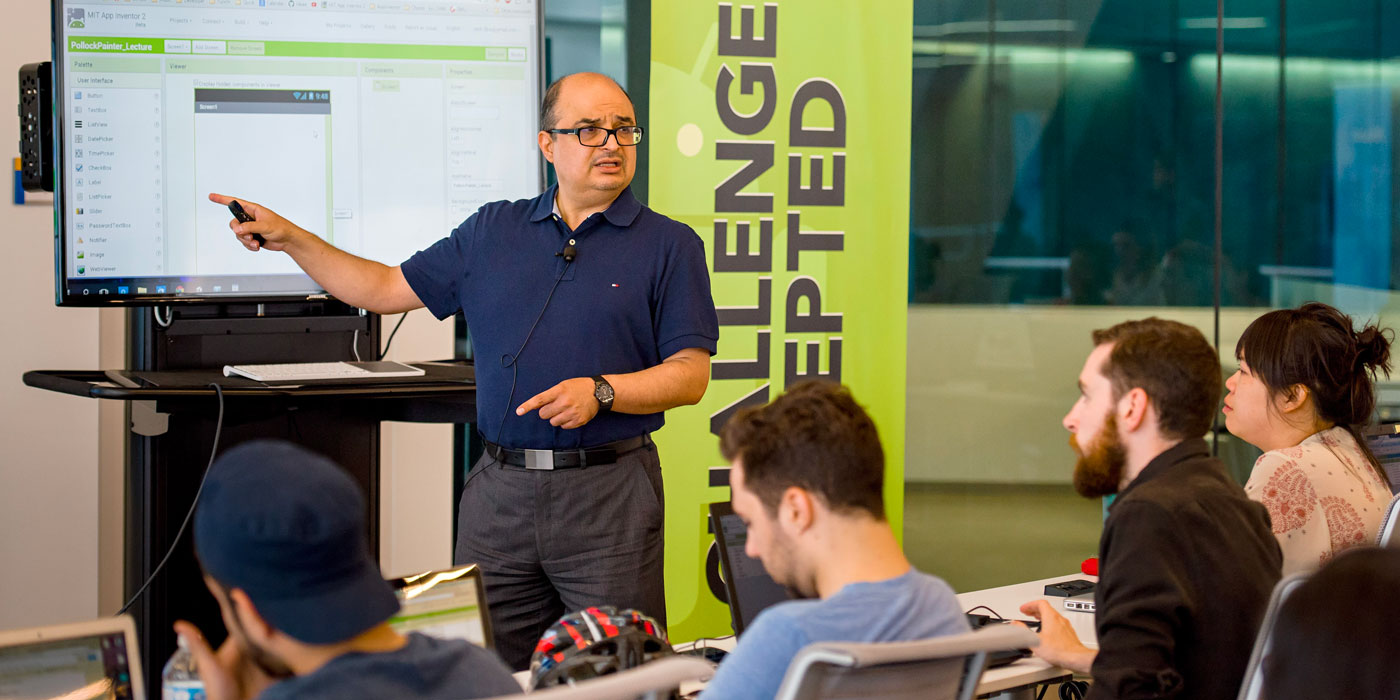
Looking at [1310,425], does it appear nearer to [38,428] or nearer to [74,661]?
[74,661]

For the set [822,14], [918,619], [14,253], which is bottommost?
[918,619]

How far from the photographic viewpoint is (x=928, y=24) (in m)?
5.15

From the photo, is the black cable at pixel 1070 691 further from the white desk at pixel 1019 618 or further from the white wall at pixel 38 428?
the white wall at pixel 38 428

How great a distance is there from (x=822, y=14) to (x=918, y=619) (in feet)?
10.6

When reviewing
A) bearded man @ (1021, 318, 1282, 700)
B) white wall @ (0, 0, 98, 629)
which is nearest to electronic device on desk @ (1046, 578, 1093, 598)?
bearded man @ (1021, 318, 1282, 700)

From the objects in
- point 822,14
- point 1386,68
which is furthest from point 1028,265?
point 1386,68

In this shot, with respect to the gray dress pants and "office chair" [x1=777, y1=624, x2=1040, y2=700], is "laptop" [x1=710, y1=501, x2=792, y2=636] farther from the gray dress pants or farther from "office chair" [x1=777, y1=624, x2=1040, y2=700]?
"office chair" [x1=777, y1=624, x2=1040, y2=700]

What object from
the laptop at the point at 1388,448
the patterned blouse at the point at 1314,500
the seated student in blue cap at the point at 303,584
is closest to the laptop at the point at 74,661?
the seated student in blue cap at the point at 303,584

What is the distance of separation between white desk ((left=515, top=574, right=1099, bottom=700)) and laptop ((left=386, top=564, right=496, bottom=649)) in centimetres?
25

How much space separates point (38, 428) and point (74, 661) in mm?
2400

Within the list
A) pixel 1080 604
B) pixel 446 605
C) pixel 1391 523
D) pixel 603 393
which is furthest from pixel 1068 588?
pixel 446 605

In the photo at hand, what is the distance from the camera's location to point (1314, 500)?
255cm

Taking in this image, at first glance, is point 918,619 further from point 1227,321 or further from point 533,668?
point 1227,321

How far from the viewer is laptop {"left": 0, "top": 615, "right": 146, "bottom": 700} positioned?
5.01 ft
